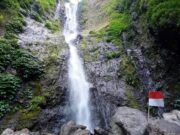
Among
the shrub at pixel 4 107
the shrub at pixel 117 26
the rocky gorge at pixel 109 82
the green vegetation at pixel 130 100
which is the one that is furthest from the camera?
the shrub at pixel 117 26

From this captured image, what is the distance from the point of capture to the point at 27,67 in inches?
653

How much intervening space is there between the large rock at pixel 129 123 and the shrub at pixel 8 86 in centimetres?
575

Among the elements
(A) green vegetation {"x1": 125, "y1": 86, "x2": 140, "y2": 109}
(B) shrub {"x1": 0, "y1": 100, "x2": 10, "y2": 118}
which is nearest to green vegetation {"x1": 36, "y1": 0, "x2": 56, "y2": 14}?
(A) green vegetation {"x1": 125, "y1": 86, "x2": 140, "y2": 109}

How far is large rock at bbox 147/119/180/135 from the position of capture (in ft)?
33.7

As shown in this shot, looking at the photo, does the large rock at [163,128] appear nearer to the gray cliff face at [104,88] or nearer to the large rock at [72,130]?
the large rock at [72,130]

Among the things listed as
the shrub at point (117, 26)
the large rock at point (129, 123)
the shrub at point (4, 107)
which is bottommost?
the large rock at point (129, 123)

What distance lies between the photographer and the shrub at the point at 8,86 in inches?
590

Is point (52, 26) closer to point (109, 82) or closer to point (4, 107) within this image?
point (109, 82)

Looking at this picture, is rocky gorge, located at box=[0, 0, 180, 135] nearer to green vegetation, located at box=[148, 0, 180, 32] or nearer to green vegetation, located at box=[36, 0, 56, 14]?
green vegetation, located at box=[148, 0, 180, 32]

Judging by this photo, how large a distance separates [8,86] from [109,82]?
602 centimetres

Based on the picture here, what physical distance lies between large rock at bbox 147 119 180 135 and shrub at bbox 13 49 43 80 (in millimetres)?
7807

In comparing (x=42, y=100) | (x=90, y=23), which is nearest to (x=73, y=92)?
(x=42, y=100)

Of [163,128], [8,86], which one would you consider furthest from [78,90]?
[163,128]

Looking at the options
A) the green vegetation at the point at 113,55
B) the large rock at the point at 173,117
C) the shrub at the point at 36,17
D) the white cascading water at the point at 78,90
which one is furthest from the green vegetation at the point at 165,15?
the shrub at the point at 36,17
